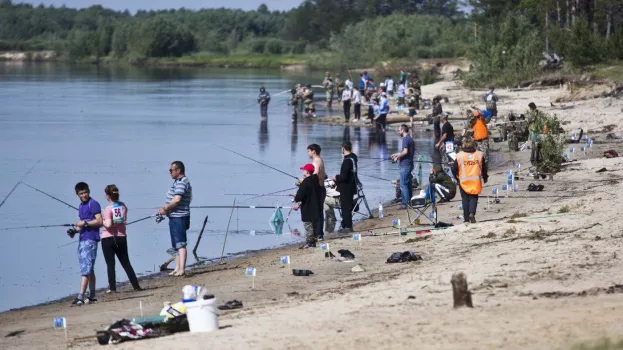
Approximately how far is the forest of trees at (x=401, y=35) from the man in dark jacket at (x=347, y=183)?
29188 millimetres

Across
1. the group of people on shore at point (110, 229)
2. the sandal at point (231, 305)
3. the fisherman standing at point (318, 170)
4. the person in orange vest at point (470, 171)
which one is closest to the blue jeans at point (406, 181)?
the fisherman standing at point (318, 170)

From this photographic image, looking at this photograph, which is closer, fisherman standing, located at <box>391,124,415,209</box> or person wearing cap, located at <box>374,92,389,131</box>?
fisherman standing, located at <box>391,124,415,209</box>

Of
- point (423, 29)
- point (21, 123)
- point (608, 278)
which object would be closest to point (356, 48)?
point (423, 29)

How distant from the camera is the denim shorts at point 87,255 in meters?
12.9

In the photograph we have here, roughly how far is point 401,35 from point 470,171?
8831cm

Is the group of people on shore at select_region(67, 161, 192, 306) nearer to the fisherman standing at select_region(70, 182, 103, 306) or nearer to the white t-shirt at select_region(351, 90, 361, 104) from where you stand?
the fisherman standing at select_region(70, 182, 103, 306)

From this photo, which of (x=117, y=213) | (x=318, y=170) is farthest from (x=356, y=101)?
(x=117, y=213)

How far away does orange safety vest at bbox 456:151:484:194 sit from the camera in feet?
48.6

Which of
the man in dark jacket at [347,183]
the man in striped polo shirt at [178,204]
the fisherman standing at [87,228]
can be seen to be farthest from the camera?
the man in dark jacket at [347,183]

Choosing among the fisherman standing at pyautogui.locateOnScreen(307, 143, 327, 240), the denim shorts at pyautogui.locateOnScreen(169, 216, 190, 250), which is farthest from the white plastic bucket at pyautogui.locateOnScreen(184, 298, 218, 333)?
the fisherman standing at pyautogui.locateOnScreen(307, 143, 327, 240)

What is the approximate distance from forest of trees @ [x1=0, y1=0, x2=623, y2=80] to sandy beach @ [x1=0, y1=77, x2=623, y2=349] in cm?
3088

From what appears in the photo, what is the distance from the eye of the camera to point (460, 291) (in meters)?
9.82

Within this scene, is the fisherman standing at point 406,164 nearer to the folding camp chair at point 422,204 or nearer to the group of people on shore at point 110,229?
the folding camp chair at point 422,204

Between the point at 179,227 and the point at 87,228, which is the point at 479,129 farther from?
the point at 87,228
